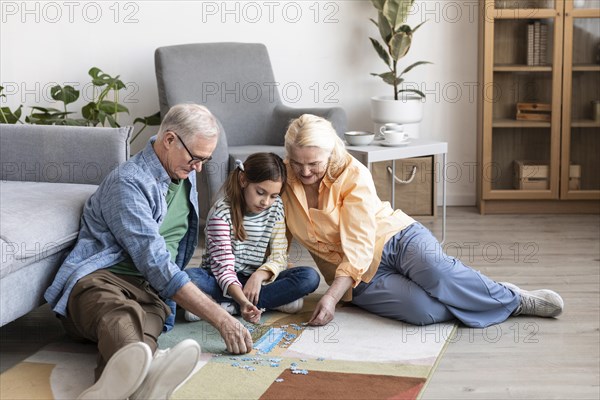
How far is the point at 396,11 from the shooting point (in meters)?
4.83

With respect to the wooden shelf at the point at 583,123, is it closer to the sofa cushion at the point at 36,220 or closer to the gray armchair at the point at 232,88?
the gray armchair at the point at 232,88

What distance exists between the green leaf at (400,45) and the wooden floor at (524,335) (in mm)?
1024

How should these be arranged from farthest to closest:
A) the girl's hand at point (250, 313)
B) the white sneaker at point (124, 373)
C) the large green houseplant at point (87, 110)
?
the large green houseplant at point (87, 110), the girl's hand at point (250, 313), the white sneaker at point (124, 373)

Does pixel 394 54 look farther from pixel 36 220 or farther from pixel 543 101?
pixel 36 220

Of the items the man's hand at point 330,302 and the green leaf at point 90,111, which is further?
the green leaf at point 90,111

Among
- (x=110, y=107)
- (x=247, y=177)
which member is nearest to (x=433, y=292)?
(x=247, y=177)

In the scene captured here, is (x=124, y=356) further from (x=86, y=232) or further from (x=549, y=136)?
(x=549, y=136)

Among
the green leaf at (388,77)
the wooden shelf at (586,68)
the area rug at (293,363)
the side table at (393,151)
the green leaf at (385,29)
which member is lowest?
the area rug at (293,363)

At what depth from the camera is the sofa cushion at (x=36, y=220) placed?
8.93ft

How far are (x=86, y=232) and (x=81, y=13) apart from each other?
2.55 meters

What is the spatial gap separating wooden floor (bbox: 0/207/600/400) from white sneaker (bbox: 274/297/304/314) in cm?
45

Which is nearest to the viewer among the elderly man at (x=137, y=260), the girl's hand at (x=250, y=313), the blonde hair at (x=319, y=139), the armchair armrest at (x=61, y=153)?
the elderly man at (x=137, y=260)

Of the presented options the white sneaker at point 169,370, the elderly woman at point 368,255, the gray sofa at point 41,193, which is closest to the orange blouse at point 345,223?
the elderly woman at point 368,255

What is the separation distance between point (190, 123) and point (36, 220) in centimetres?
58
